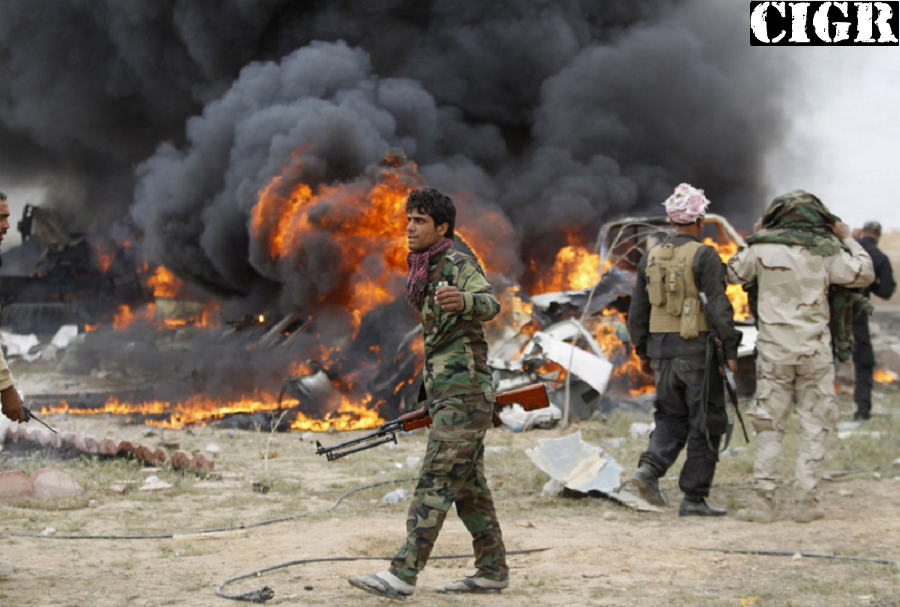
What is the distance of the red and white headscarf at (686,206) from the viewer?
5.11 metres

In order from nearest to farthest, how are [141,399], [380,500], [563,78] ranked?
[380,500], [141,399], [563,78]

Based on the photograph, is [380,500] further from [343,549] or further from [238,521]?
[343,549]

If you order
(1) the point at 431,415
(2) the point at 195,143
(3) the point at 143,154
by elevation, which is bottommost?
(1) the point at 431,415

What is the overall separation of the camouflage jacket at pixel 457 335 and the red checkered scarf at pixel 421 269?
0.02 meters

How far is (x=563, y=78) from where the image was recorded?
67.7 ft

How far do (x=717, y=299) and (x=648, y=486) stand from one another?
4.03 ft

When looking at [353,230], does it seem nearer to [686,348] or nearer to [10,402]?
[686,348]

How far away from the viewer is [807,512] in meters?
4.77

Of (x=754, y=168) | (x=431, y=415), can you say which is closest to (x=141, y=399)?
(x=431, y=415)

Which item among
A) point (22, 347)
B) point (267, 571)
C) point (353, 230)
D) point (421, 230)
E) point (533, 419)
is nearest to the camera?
point (421, 230)

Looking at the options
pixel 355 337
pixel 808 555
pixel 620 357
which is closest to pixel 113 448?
pixel 355 337

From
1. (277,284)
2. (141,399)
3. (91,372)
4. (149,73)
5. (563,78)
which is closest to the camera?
(141,399)

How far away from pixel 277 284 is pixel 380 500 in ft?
43.2

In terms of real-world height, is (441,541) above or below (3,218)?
below
